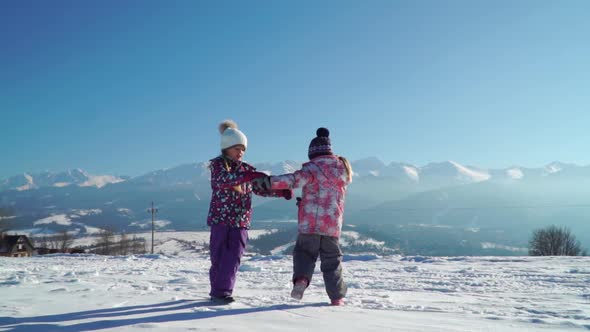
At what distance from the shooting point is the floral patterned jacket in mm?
3461

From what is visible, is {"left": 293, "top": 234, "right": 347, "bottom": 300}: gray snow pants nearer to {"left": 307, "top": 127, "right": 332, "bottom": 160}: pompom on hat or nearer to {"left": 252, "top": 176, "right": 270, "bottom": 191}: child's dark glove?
{"left": 252, "top": 176, "right": 270, "bottom": 191}: child's dark glove

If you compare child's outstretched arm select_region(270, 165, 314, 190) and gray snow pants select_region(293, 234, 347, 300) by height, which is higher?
child's outstretched arm select_region(270, 165, 314, 190)

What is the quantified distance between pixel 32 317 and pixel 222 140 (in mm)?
2119

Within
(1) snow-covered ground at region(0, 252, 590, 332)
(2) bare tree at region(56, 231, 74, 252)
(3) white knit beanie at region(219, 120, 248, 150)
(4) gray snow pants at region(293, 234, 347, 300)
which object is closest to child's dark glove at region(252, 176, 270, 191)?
(3) white knit beanie at region(219, 120, 248, 150)

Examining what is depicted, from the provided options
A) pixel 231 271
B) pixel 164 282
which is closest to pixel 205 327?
pixel 231 271

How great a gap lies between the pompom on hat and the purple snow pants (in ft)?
3.77

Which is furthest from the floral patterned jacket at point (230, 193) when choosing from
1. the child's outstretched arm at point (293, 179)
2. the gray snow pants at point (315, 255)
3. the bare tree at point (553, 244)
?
the bare tree at point (553, 244)

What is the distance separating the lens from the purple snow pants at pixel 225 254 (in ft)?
11.0

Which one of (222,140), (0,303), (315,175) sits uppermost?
(222,140)

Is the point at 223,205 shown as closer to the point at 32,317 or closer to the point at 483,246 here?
the point at 32,317

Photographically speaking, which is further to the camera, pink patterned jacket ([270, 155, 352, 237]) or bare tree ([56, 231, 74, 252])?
bare tree ([56, 231, 74, 252])

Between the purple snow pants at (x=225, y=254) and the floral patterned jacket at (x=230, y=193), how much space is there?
3.2 inches

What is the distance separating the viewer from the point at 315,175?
368 centimetres

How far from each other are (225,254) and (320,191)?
1168mm
